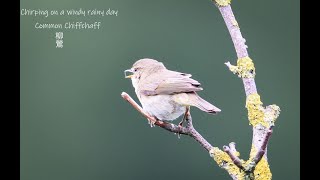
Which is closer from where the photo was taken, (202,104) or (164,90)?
(202,104)


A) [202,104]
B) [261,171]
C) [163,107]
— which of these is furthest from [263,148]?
[163,107]

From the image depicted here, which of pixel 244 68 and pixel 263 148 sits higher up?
pixel 244 68

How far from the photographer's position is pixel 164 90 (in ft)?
8.93

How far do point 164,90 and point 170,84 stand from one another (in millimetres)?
48

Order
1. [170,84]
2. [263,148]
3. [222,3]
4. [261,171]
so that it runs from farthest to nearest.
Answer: [170,84] < [222,3] < [261,171] < [263,148]

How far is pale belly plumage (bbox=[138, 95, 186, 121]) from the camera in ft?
8.82

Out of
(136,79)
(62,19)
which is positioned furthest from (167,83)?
(62,19)

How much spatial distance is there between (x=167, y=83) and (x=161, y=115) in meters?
0.17

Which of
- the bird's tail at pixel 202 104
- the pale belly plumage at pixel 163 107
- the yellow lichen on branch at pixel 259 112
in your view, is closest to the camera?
the bird's tail at pixel 202 104

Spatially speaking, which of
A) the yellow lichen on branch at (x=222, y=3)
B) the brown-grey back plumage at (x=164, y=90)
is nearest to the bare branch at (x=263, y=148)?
the brown-grey back plumage at (x=164, y=90)

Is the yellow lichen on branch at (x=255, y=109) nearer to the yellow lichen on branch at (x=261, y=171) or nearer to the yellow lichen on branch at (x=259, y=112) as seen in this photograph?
the yellow lichen on branch at (x=259, y=112)

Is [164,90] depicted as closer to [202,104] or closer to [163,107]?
[163,107]

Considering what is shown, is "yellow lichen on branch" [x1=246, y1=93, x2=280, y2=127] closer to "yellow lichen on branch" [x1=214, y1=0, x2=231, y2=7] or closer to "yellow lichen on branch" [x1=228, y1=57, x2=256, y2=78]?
"yellow lichen on branch" [x1=228, y1=57, x2=256, y2=78]

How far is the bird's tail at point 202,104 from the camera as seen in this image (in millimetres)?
2289
